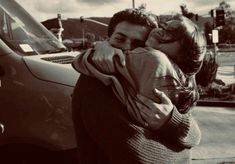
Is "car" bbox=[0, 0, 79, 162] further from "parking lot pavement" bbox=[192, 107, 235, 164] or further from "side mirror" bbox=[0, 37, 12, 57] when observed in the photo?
"parking lot pavement" bbox=[192, 107, 235, 164]

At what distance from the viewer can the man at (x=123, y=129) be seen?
2.23 m

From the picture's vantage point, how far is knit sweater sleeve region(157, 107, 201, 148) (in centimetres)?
226

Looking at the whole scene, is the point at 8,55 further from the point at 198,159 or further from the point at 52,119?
the point at 198,159

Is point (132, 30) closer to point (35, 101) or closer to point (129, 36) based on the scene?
point (129, 36)

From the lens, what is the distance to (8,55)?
14.1 feet

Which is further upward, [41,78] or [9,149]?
[41,78]

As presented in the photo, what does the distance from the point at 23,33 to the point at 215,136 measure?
523 cm

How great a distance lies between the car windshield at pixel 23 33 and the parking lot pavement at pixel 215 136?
2.90 metres

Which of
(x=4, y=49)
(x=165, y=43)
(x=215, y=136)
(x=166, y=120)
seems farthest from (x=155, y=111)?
(x=215, y=136)

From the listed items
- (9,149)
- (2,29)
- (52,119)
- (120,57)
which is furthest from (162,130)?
(2,29)

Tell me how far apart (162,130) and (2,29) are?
113 inches

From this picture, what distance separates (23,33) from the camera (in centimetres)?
493

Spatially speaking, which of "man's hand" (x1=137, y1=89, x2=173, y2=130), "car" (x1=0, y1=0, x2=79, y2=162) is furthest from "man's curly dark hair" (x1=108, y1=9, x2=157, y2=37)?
"car" (x1=0, y1=0, x2=79, y2=162)

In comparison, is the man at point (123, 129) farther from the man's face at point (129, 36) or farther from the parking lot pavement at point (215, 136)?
the parking lot pavement at point (215, 136)
